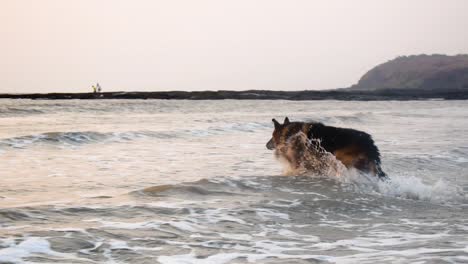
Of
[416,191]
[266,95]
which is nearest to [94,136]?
[416,191]

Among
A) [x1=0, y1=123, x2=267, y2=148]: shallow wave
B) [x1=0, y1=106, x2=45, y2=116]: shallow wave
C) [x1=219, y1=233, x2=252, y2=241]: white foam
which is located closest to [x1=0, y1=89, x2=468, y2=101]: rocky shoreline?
[x1=0, y1=106, x2=45, y2=116]: shallow wave

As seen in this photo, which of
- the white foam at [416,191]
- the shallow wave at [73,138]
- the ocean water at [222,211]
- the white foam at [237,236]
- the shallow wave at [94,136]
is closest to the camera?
the ocean water at [222,211]

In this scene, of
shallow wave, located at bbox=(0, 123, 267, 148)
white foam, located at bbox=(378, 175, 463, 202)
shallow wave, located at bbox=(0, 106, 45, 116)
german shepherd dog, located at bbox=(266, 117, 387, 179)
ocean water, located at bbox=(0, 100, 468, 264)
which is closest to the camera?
ocean water, located at bbox=(0, 100, 468, 264)

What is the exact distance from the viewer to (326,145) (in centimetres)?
1116

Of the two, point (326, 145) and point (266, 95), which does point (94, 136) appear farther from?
point (266, 95)

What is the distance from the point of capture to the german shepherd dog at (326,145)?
10.4m

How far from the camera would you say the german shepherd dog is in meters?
10.4

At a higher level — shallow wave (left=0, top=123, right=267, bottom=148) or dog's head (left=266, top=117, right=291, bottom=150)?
dog's head (left=266, top=117, right=291, bottom=150)

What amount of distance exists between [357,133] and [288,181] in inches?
54.0

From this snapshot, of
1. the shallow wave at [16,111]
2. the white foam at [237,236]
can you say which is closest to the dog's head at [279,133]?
the white foam at [237,236]

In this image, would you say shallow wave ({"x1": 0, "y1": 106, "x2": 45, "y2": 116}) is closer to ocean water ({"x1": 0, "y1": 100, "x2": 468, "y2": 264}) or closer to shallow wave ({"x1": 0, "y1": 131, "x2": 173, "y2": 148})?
shallow wave ({"x1": 0, "y1": 131, "x2": 173, "y2": 148})

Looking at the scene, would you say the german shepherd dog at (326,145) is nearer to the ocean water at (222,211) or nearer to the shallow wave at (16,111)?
the ocean water at (222,211)

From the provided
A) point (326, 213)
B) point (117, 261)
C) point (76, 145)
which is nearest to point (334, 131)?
point (326, 213)

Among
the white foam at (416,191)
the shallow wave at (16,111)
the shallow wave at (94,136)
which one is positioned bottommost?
the shallow wave at (16,111)
